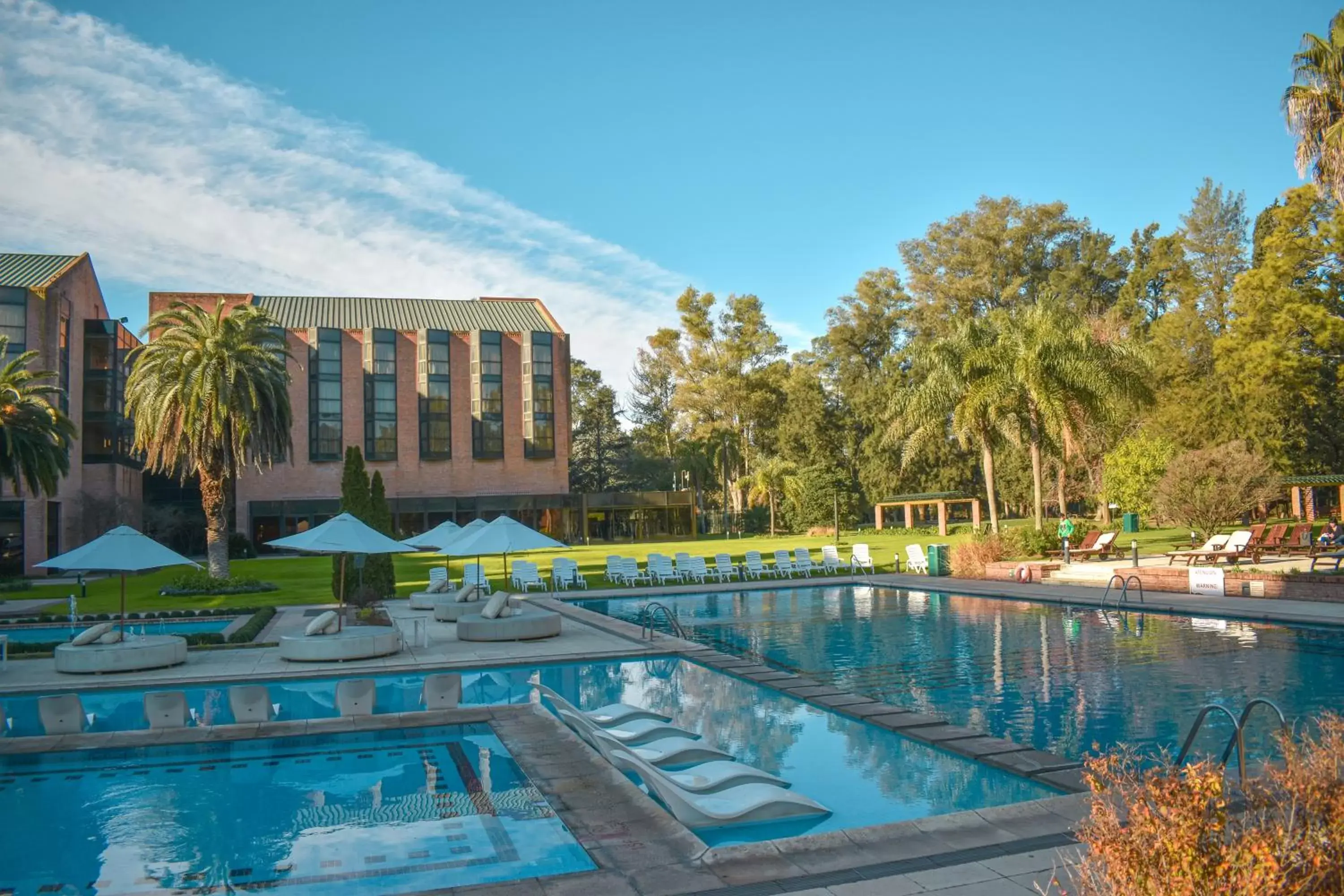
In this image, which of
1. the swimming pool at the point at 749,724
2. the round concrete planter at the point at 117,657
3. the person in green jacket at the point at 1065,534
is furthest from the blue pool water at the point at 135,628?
the person in green jacket at the point at 1065,534

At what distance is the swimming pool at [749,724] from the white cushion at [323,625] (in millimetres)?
1185

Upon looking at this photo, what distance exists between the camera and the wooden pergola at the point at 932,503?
2000 inches

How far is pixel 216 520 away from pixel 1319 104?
29.9 meters

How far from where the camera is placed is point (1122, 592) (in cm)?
2011

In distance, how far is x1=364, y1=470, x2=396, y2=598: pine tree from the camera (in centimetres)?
2333

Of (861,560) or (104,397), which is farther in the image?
(104,397)

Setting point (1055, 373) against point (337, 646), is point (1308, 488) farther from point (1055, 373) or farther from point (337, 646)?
point (337, 646)

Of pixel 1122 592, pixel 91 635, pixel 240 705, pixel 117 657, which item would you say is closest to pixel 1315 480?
pixel 1122 592

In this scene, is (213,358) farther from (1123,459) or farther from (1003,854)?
(1123,459)

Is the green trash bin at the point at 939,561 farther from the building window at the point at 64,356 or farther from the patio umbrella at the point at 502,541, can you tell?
the building window at the point at 64,356

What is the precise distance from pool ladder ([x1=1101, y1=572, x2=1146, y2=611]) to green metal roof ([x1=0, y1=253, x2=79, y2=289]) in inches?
1592

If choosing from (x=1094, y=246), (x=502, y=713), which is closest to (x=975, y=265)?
(x=1094, y=246)

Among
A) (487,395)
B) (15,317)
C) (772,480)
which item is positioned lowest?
(772,480)

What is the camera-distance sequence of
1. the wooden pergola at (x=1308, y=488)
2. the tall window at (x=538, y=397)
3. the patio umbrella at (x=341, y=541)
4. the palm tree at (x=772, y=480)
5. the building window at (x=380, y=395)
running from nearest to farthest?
the patio umbrella at (x=341, y=541), the wooden pergola at (x=1308, y=488), the building window at (x=380, y=395), the tall window at (x=538, y=397), the palm tree at (x=772, y=480)
